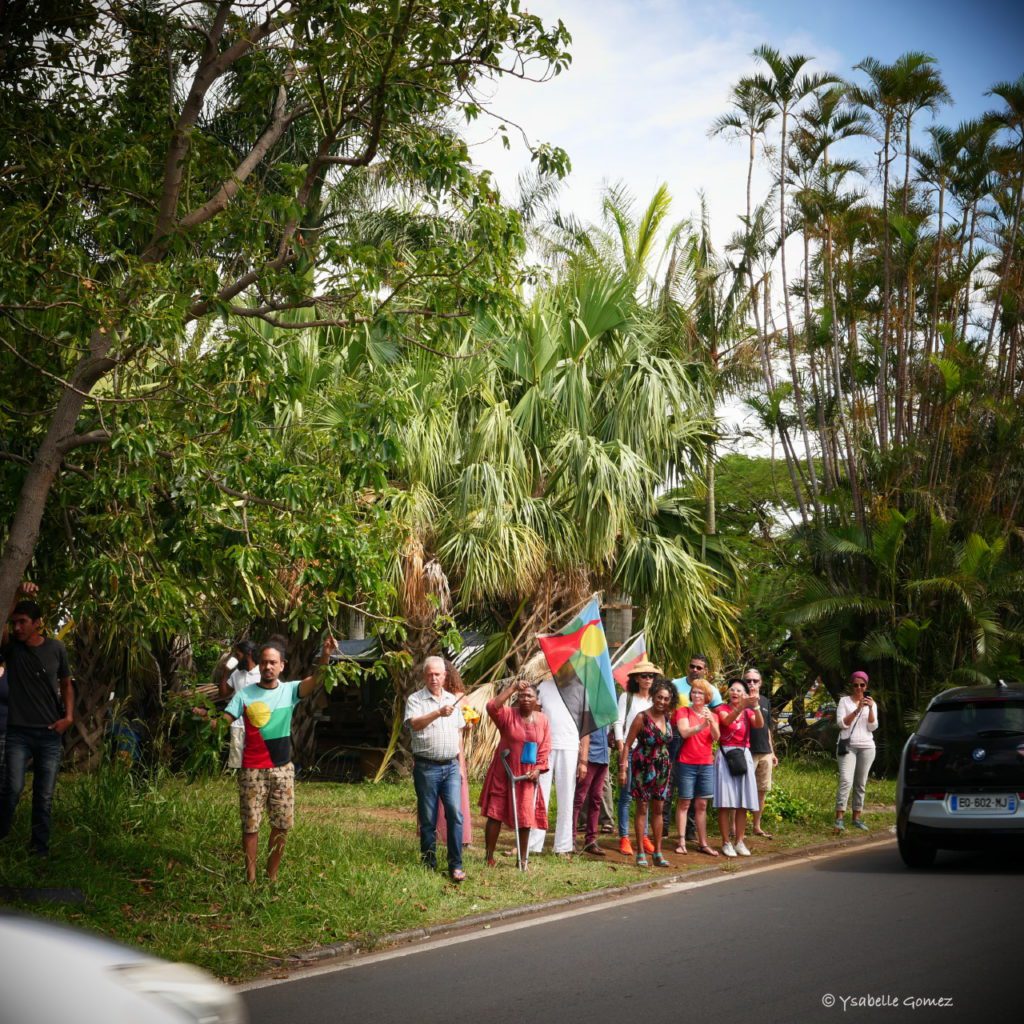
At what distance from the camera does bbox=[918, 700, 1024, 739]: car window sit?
11.0m

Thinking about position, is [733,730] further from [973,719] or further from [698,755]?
[973,719]

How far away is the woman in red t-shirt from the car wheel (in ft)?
6.13

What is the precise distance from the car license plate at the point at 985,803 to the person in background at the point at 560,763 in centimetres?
350

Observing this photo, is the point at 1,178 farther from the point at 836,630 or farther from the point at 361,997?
the point at 836,630

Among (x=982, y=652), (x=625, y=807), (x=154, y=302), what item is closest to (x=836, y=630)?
(x=982, y=652)

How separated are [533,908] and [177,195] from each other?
20.2ft

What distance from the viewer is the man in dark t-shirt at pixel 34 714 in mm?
9367

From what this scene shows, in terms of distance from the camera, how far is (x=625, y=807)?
486 inches

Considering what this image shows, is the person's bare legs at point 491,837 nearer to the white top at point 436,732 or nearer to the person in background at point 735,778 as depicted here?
the white top at point 436,732

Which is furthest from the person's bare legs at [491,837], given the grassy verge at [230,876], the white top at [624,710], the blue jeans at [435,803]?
the white top at [624,710]

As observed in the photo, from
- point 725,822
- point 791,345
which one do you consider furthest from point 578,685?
point 791,345

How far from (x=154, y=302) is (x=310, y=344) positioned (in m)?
6.55

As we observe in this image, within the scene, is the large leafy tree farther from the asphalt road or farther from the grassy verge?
the asphalt road

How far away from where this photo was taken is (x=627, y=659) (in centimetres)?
1338
